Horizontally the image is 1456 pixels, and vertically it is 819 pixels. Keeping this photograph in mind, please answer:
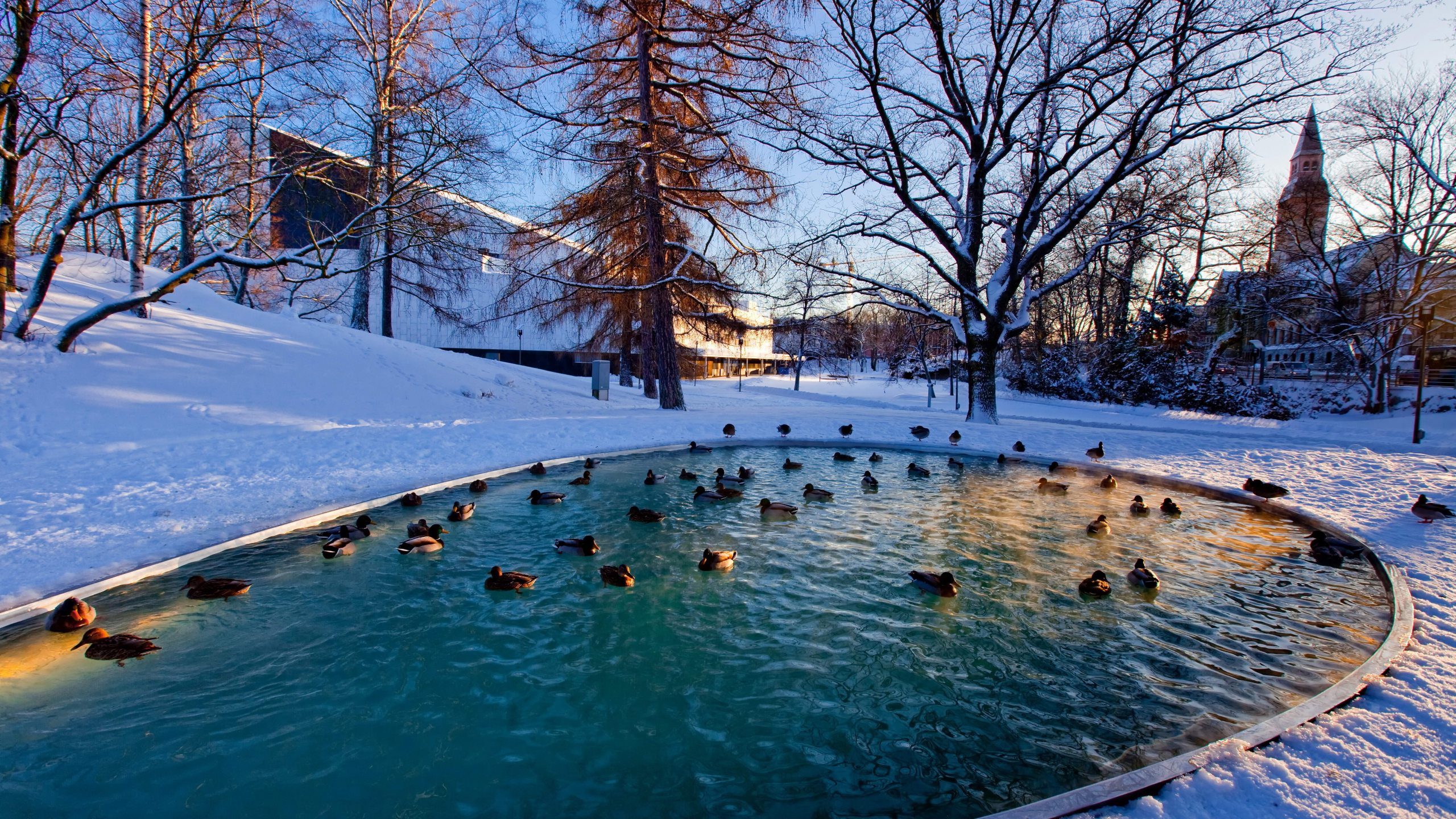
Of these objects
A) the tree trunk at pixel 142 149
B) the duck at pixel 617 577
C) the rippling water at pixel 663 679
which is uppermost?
the tree trunk at pixel 142 149

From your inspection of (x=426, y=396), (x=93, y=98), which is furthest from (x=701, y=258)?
(x=93, y=98)

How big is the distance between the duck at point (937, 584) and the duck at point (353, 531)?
20.4 feet

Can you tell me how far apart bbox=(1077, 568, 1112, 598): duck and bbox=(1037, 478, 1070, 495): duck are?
15.5ft

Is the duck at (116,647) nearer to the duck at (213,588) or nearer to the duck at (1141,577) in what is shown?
the duck at (213,588)

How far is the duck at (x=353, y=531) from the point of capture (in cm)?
697

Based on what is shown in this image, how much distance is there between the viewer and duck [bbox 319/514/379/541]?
697 cm

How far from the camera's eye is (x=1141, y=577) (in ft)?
20.1

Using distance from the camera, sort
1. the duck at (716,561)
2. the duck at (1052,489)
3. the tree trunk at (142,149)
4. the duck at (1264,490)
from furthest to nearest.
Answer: the tree trunk at (142,149) < the duck at (1052,489) < the duck at (1264,490) < the duck at (716,561)

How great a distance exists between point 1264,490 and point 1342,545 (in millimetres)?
2364

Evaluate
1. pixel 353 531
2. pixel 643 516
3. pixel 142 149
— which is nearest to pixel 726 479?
pixel 643 516

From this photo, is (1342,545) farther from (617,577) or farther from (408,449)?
(408,449)

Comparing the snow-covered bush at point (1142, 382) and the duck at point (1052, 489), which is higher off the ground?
the snow-covered bush at point (1142, 382)

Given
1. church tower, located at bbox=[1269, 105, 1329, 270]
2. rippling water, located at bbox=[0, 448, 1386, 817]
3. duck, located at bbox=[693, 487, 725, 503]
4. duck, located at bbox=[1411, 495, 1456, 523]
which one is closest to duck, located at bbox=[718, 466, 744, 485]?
duck, located at bbox=[693, 487, 725, 503]

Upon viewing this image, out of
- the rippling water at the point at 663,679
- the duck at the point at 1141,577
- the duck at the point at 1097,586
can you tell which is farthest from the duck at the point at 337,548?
the duck at the point at 1141,577
